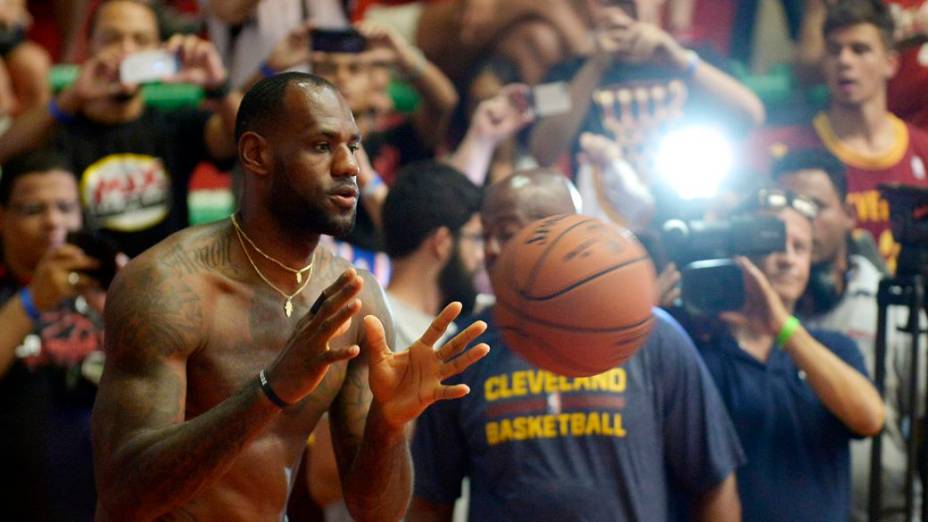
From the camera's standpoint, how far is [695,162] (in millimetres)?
4859

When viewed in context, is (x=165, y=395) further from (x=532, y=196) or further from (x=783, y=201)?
(x=783, y=201)

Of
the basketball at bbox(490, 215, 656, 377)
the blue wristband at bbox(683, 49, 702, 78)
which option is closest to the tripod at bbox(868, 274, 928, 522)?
the basketball at bbox(490, 215, 656, 377)

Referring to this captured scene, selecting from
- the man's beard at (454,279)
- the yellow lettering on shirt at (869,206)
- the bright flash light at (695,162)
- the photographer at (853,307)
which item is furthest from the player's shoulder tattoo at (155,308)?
the yellow lettering on shirt at (869,206)

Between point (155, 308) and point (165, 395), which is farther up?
point (155, 308)

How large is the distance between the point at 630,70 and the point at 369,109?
1069mm

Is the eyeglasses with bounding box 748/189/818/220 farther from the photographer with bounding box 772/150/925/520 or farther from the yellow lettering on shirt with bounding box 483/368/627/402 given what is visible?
the yellow lettering on shirt with bounding box 483/368/627/402

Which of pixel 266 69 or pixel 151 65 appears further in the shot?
pixel 266 69

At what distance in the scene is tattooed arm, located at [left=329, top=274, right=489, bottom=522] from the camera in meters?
2.81

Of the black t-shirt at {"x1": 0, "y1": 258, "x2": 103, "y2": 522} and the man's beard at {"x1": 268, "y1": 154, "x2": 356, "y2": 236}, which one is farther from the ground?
the man's beard at {"x1": 268, "y1": 154, "x2": 356, "y2": 236}

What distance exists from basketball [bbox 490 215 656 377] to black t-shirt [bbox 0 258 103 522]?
1750 mm

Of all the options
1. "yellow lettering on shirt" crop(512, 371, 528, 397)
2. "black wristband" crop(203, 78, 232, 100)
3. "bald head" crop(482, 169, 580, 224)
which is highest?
"black wristband" crop(203, 78, 232, 100)

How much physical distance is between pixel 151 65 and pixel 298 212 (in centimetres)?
228

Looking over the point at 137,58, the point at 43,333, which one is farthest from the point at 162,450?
the point at 137,58

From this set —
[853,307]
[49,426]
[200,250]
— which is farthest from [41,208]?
[853,307]
